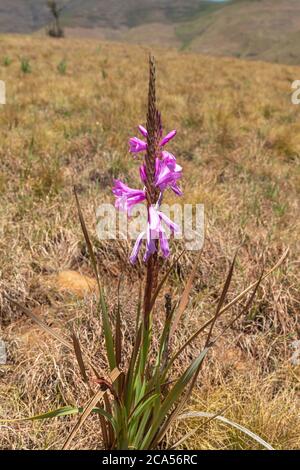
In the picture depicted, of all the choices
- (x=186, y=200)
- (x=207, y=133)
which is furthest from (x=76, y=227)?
(x=207, y=133)

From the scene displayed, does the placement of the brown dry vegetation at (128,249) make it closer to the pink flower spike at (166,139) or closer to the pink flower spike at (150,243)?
the pink flower spike at (150,243)

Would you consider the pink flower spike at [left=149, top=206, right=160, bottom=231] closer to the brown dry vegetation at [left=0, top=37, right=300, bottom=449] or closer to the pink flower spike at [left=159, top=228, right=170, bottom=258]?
the pink flower spike at [left=159, top=228, right=170, bottom=258]

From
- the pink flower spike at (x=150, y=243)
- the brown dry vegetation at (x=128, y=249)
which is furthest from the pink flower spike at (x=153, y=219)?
the brown dry vegetation at (x=128, y=249)

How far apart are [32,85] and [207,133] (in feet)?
14.4

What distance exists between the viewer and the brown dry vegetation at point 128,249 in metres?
2.37

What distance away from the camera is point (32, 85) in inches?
344

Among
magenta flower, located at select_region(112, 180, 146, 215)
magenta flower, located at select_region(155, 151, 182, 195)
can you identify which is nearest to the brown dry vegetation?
magenta flower, located at select_region(112, 180, 146, 215)

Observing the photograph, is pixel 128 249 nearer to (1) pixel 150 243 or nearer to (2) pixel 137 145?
(2) pixel 137 145

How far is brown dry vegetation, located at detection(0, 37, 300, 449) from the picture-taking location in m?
2.37

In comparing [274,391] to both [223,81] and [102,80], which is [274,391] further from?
[223,81]

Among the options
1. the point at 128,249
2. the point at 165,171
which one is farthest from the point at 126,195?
the point at 128,249

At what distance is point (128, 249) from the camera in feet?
11.3

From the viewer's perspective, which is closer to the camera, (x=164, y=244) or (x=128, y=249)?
(x=164, y=244)

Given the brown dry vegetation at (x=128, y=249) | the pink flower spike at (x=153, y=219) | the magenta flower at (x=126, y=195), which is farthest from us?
the brown dry vegetation at (x=128, y=249)
